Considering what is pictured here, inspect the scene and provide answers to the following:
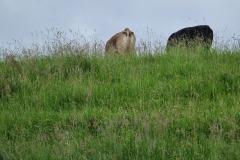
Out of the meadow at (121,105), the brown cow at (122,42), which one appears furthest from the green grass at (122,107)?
the brown cow at (122,42)

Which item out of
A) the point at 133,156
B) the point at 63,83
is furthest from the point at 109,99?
the point at 133,156

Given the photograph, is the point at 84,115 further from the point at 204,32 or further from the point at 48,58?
the point at 204,32

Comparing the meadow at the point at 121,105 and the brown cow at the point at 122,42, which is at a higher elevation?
the brown cow at the point at 122,42

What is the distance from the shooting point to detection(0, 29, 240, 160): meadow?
228 inches

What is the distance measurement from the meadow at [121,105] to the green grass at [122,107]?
0.02 metres

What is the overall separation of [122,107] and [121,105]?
113 millimetres

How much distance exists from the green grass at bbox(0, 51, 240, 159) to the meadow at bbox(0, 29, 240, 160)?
15 millimetres

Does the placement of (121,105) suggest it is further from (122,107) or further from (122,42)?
(122,42)

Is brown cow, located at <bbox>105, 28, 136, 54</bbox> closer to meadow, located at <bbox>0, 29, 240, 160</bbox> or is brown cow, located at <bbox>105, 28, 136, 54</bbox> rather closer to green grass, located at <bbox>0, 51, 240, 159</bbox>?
meadow, located at <bbox>0, 29, 240, 160</bbox>

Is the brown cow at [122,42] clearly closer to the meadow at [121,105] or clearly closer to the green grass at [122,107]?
the meadow at [121,105]

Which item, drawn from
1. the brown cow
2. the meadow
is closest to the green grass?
the meadow

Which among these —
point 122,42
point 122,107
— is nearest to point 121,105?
point 122,107

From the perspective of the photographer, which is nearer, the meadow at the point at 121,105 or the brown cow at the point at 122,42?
the meadow at the point at 121,105

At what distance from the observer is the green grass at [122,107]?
578 cm
